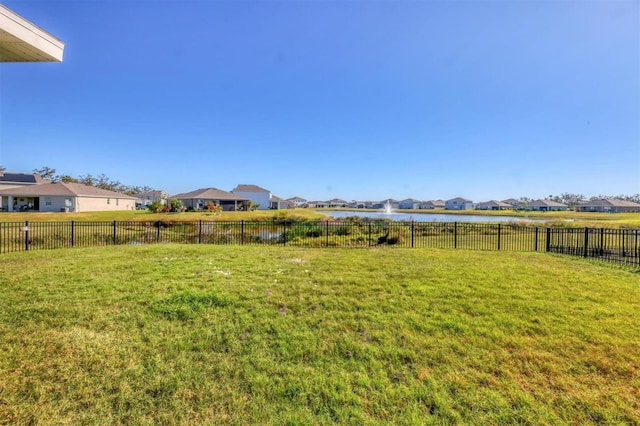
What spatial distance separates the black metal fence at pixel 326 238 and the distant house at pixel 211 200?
28.5 m

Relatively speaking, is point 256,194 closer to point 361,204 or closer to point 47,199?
point 47,199

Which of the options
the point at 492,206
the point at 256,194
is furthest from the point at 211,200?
the point at 492,206

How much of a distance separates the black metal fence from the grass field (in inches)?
229

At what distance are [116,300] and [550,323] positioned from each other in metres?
7.13

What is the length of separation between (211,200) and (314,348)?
4932 centimetres

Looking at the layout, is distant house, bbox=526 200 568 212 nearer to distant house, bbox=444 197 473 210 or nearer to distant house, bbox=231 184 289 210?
distant house, bbox=444 197 473 210

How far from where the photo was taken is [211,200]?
49.3 m

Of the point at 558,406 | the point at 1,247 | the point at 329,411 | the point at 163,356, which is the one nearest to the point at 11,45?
the point at 163,356

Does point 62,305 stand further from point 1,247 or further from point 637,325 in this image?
point 1,247

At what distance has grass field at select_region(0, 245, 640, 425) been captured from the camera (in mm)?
2793

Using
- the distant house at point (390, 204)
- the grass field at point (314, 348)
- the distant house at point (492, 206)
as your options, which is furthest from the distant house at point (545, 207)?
the grass field at point (314, 348)

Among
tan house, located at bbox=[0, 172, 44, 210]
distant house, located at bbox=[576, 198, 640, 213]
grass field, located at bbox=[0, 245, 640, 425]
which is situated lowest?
grass field, located at bbox=[0, 245, 640, 425]

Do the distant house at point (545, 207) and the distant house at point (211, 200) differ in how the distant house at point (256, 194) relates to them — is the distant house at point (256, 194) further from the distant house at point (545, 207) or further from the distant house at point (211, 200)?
the distant house at point (545, 207)

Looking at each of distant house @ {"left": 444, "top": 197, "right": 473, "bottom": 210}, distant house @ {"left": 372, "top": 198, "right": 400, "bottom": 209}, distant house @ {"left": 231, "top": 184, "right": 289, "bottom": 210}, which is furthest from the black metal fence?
distant house @ {"left": 372, "top": 198, "right": 400, "bottom": 209}
